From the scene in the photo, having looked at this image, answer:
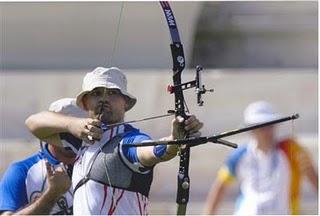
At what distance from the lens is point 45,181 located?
177 inches

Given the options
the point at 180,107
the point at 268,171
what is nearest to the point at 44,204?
the point at 180,107

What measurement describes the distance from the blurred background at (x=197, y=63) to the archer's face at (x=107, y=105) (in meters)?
2.53

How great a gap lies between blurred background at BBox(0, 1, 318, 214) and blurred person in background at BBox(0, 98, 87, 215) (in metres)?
2.05

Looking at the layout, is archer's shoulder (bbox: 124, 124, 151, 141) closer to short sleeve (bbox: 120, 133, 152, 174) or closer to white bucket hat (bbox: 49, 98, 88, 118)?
short sleeve (bbox: 120, 133, 152, 174)

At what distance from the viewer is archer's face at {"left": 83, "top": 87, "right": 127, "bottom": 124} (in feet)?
12.9

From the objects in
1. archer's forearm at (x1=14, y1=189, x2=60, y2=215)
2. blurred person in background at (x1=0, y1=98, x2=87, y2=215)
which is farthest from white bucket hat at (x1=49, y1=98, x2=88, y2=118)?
archer's forearm at (x1=14, y1=189, x2=60, y2=215)

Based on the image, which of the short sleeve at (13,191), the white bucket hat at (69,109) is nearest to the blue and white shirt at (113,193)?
the white bucket hat at (69,109)

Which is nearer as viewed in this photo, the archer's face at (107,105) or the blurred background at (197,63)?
the archer's face at (107,105)

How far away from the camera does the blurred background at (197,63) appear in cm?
Answer: 817

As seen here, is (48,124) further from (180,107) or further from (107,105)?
(180,107)

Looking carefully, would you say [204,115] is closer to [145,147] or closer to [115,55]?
[115,55]

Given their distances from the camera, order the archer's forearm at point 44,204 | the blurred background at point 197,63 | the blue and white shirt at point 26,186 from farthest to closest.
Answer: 1. the blurred background at point 197,63
2. the blue and white shirt at point 26,186
3. the archer's forearm at point 44,204

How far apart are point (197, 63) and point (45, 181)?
606 cm

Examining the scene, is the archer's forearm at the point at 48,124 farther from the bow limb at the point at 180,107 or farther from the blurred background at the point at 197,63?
the blurred background at the point at 197,63
